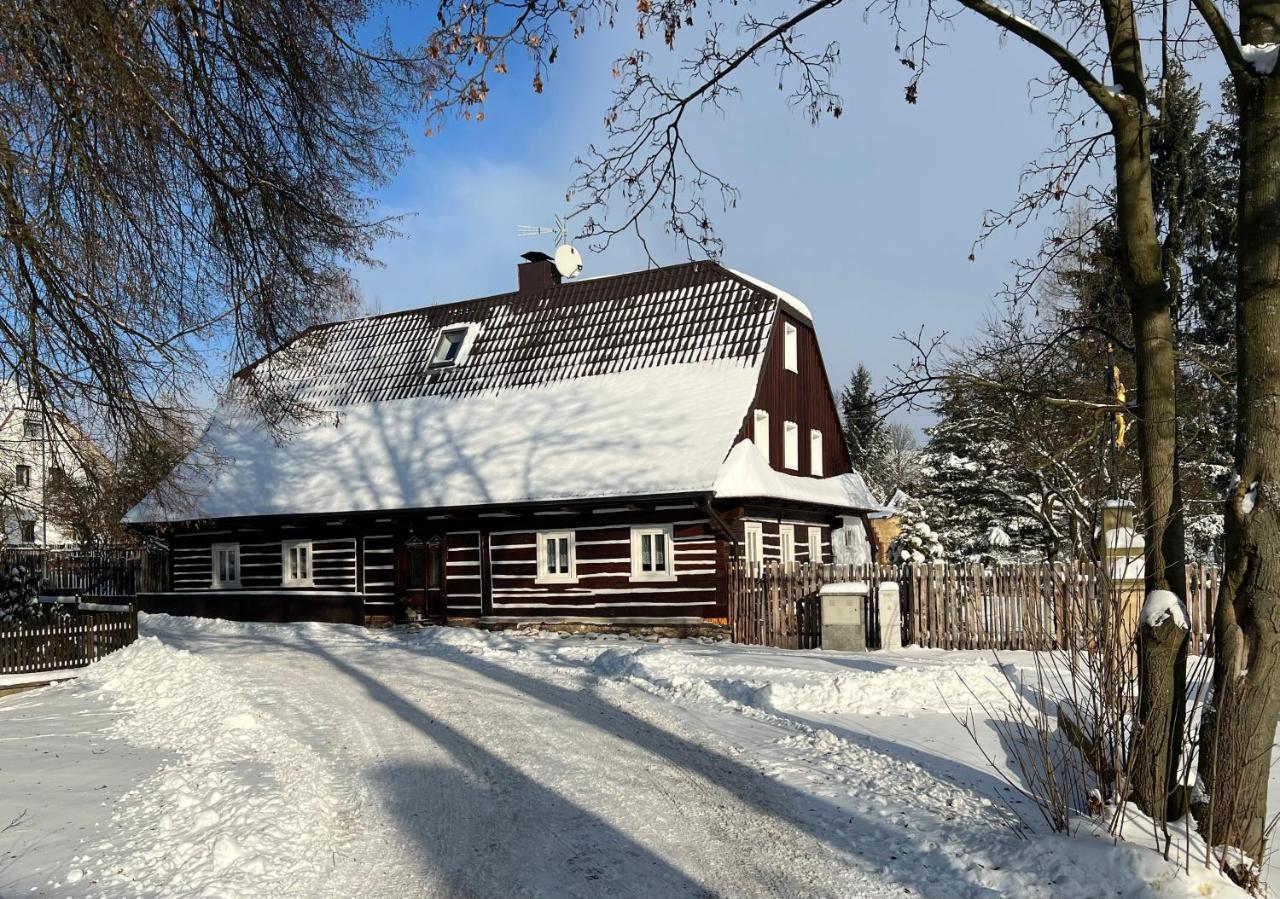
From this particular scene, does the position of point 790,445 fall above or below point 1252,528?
above

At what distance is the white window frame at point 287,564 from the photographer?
28094mm

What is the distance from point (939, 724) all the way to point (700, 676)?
431 cm

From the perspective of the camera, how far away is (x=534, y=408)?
26.7m

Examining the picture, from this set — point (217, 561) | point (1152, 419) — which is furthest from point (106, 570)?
point (1152, 419)

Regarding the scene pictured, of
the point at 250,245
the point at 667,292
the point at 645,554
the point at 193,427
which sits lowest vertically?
the point at 645,554

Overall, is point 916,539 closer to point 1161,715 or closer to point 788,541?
point 788,541

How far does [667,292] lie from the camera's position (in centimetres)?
2739

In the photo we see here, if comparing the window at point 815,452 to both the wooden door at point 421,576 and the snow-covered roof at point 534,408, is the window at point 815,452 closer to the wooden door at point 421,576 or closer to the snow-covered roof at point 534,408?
the snow-covered roof at point 534,408

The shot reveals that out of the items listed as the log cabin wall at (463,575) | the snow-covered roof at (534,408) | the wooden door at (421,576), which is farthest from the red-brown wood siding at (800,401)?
the wooden door at (421,576)

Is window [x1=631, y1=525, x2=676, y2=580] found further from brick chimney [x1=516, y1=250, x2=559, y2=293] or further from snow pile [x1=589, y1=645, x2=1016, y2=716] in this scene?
brick chimney [x1=516, y1=250, x2=559, y2=293]

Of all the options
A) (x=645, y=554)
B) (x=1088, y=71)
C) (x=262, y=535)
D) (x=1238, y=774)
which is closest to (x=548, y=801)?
(x=1238, y=774)

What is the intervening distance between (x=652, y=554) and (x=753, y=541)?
2.45m

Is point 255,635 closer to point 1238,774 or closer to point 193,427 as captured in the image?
point 193,427

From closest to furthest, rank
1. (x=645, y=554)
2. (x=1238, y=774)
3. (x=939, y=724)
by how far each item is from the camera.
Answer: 1. (x=1238, y=774)
2. (x=939, y=724)
3. (x=645, y=554)
